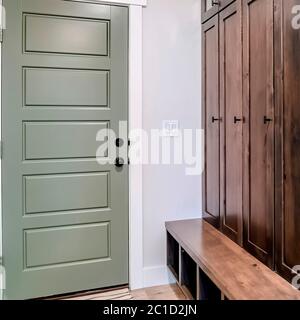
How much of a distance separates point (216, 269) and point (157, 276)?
35.9 inches

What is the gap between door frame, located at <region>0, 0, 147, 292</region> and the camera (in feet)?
7.39

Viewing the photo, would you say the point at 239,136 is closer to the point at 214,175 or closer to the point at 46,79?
the point at 214,175

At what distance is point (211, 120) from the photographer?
2.32 metres

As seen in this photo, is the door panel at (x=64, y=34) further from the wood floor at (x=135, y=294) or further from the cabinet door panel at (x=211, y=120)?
the wood floor at (x=135, y=294)

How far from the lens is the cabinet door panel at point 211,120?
222cm

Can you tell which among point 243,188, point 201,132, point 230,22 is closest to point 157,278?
point 243,188

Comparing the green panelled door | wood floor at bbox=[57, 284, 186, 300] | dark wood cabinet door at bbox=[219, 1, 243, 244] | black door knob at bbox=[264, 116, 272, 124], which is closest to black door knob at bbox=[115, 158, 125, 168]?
the green panelled door

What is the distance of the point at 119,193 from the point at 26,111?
0.90 metres

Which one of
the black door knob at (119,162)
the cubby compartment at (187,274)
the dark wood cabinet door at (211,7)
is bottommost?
the cubby compartment at (187,274)

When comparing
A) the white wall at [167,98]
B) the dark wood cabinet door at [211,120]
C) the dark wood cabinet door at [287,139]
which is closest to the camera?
the dark wood cabinet door at [287,139]

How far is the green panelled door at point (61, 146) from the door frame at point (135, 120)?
2.1 inches

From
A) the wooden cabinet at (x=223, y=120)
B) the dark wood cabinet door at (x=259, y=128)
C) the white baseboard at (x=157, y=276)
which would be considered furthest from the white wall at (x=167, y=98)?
the dark wood cabinet door at (x=259, y=128)

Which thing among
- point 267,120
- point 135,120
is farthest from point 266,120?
point 135,120

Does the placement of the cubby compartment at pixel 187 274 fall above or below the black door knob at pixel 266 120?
below
